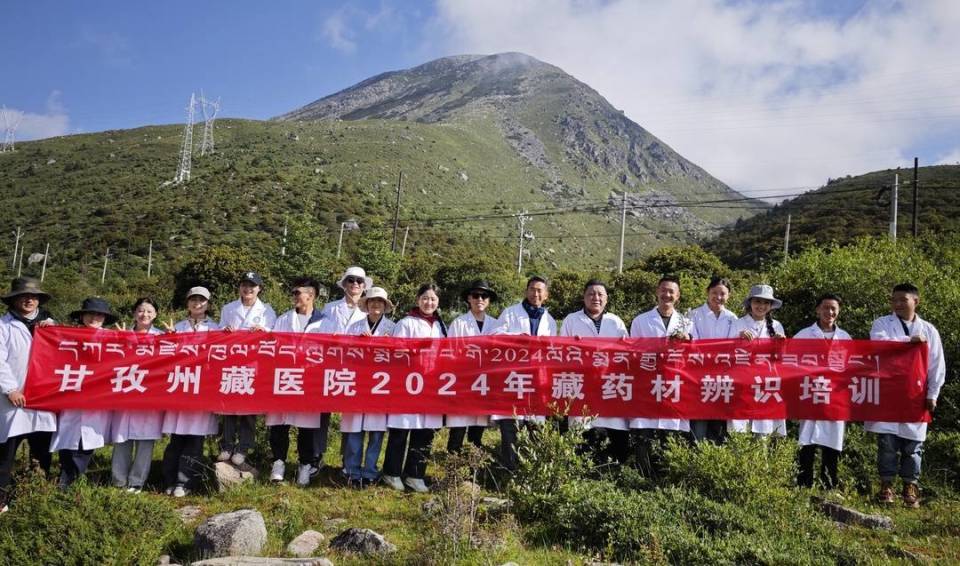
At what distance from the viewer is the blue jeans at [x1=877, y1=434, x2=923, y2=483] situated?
6.93 meters

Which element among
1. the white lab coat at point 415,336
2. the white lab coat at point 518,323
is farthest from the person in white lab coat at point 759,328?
the white lab coat at point 415,336

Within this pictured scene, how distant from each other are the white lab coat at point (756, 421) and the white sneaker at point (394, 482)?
13.2 ft

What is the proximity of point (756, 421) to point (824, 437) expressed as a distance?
84 cm

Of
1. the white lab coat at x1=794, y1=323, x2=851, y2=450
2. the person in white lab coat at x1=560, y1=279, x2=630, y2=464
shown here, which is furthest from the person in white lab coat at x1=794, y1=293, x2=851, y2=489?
the person in white lab coat at x1=560, y1=279, x2=630, y2=464

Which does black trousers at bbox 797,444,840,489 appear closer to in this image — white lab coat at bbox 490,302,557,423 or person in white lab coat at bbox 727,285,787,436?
person in white lab coat at bbox 727,285,787,436

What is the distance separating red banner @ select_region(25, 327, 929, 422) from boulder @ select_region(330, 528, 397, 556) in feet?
6.81

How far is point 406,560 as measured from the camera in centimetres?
461

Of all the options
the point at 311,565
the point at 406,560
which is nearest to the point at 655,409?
the point at 406,560

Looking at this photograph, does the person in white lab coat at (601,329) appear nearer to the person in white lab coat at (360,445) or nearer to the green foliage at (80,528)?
the person in white lab coat at (360,445)

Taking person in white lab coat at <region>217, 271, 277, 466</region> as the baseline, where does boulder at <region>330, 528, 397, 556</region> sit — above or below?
below

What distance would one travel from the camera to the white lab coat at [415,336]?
6957 mm

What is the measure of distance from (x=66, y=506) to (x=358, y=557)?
226cm

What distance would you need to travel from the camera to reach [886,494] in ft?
22.5

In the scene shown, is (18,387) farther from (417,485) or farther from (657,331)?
(657,331)
